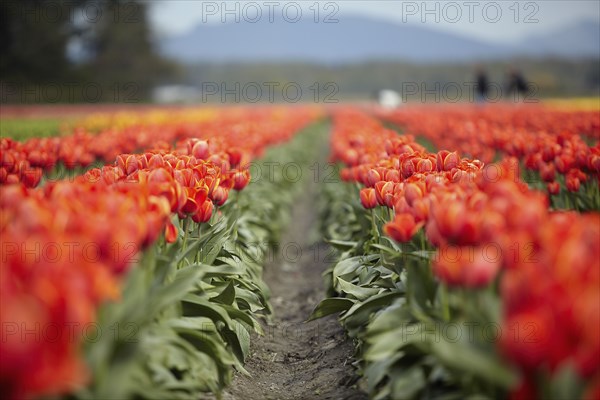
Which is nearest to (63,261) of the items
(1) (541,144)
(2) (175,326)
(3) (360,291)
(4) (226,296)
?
(2) (175,326)

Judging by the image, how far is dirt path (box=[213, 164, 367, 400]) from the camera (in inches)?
166

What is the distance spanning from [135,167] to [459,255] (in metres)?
2.42

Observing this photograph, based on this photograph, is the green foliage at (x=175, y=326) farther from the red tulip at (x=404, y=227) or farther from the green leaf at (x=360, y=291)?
the red tulip at (x=404, y=227)

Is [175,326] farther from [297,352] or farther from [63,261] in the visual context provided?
[297,352]

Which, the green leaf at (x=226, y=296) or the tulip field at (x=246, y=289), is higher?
the tulip field at (x=246, y=289)

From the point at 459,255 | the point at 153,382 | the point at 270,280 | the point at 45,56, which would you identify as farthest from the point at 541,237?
the point at 45,56

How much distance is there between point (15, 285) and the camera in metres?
2.14

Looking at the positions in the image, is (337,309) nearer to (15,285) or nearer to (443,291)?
(443,291)

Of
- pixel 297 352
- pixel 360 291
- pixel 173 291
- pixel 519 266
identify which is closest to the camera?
pixel 519 266

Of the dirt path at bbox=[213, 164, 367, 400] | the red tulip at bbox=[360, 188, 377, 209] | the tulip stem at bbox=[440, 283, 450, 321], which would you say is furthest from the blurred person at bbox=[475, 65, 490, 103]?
the tulip stem at bbox=[440, 283, 450, 321]

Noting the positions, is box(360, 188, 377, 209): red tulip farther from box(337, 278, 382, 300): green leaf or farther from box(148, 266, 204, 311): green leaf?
box(148, 266, 204, 311): green leaf

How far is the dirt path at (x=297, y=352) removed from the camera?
4207 mm

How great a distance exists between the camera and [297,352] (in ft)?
17.3

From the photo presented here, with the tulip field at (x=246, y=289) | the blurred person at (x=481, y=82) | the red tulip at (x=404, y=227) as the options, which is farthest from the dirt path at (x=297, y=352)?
the blurred person at (x=481, y=82)
